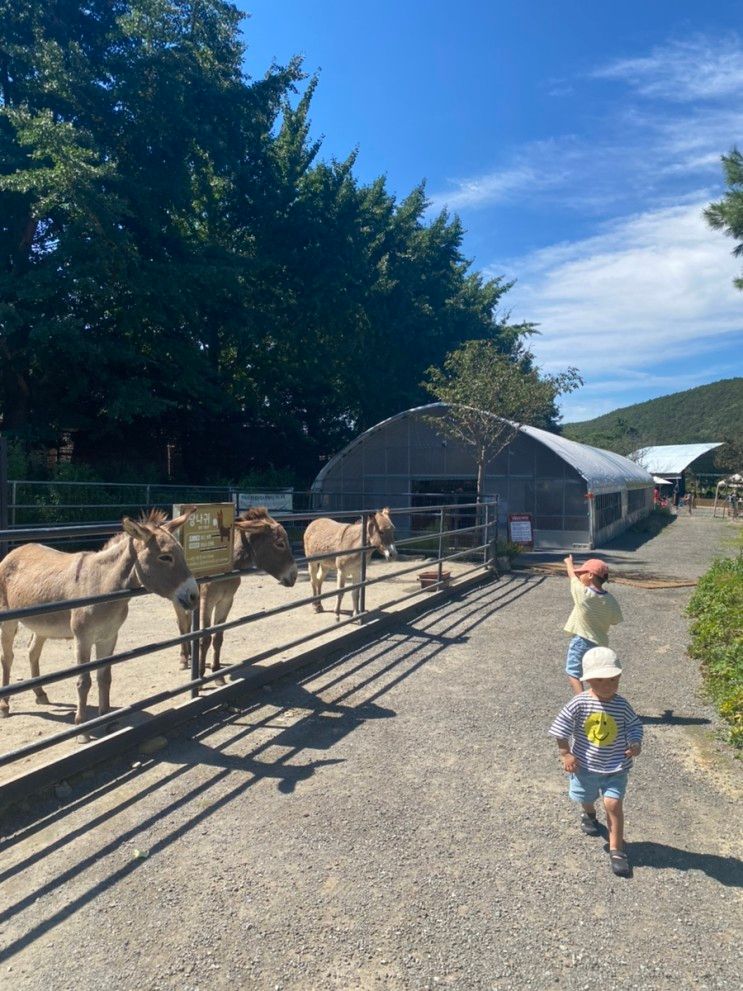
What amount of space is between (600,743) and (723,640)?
14.5 ft

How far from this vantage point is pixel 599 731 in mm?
3287

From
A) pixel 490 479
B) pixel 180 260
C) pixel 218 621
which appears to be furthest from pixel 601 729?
pixel 180 260

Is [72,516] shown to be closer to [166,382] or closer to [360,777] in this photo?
[166,382]

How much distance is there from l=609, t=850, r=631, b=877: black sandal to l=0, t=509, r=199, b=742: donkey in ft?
9.10

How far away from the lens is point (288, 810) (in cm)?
366

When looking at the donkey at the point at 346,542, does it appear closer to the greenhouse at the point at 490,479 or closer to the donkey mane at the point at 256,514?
the donkey mane at the point at 256,514

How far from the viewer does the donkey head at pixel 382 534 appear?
9344mm

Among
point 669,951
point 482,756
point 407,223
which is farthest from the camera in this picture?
point 407,223

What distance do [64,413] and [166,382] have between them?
3.30 m

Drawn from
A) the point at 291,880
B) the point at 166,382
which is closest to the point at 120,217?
the point at 166,382

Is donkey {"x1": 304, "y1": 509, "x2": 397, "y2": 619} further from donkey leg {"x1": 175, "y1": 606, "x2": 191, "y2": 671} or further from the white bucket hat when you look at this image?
the white bucket hat

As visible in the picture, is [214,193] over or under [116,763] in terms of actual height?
over

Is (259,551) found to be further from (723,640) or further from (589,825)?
(723,640)

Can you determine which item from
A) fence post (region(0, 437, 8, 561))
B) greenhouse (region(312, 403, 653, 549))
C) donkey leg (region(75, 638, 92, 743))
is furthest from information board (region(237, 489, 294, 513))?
donkey leg (region(75, 638, 92, 743))
